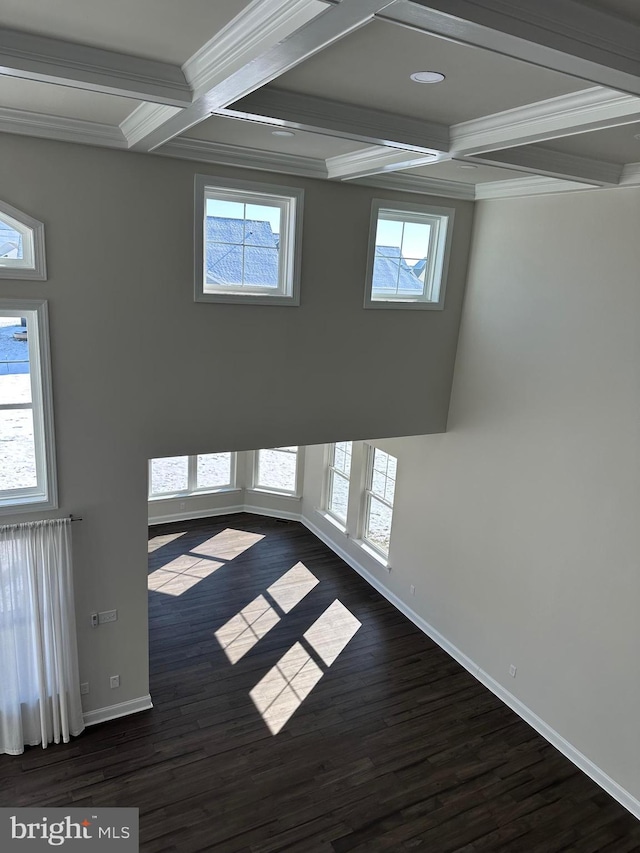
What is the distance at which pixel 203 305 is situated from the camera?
537cm

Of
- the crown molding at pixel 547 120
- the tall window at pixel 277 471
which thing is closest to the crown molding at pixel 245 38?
the crown molding at pixel 547 120

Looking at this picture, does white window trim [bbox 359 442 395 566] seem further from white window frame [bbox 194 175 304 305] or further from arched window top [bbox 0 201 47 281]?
arched window top [bbox 0 201 47 281]

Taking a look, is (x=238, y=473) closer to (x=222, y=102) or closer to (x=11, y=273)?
(x=11, y=273)

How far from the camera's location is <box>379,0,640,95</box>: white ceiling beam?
2107 mm

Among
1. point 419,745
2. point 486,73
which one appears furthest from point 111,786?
point 486,73

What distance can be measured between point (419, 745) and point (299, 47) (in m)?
5.77

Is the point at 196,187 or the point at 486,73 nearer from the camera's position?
the point at 486,73

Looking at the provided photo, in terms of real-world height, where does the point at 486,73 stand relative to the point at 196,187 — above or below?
above

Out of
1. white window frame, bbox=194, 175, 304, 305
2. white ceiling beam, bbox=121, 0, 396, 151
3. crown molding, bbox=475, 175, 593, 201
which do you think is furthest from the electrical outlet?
crown molding, bbox=475, 175, 593, 201

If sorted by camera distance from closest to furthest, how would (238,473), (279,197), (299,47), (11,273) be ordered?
(299,47) → (11,273) → (279,197) → (238,473)

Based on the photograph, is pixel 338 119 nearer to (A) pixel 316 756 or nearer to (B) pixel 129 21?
(B) pixel 129 21

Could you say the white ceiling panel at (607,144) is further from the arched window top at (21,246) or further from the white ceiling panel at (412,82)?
the arched window top at (21,246)

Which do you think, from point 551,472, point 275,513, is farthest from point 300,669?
point 275,513

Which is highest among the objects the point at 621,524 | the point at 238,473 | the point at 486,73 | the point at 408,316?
the point at 486,73
